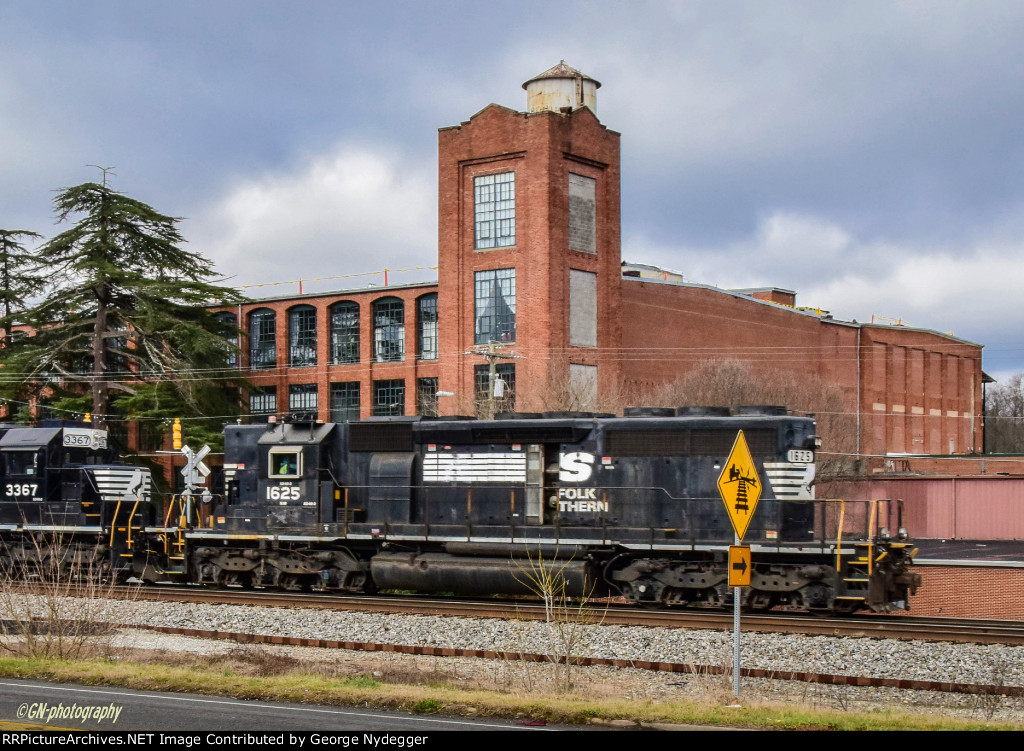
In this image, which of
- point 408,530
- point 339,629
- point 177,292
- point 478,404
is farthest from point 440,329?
point 339,629

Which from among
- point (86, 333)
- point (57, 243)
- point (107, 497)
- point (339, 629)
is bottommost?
point (339, 629)

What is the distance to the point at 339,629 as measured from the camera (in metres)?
19.2

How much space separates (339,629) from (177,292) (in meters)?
35.7

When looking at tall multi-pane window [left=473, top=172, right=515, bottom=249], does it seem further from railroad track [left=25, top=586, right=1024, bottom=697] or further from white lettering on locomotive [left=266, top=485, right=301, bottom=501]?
railroad track [left=25, top=586, right=1024, bottom=697]

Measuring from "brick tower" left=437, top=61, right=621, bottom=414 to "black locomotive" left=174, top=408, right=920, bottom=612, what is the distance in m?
29.7

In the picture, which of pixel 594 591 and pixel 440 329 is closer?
pixel 594 591

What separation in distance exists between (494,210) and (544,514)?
3720 centimetres

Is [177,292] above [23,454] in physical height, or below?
above

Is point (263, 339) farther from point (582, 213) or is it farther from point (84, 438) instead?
point (84, 438)

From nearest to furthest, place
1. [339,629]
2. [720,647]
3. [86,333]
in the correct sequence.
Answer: [720,647] → [339,629] → [86,333]

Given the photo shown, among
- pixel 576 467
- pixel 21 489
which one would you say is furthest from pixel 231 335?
pixel 576 467

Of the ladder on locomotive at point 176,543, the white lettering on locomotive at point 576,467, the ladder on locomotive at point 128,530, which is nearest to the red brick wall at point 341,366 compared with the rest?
the ladder on locomotive at point 128,530

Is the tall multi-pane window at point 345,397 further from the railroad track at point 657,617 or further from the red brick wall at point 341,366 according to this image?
the railroad track at point 657,617

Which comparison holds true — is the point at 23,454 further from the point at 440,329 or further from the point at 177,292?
the point at 440,329
